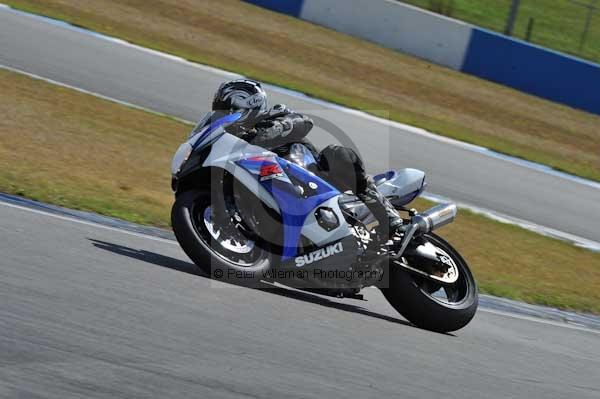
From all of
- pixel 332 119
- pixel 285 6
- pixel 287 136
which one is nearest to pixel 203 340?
pixel 287 136

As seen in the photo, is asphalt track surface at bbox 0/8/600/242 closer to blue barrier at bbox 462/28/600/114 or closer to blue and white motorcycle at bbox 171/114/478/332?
blue barrier at bbox 462/28/600/114

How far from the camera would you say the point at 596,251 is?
1045 cm

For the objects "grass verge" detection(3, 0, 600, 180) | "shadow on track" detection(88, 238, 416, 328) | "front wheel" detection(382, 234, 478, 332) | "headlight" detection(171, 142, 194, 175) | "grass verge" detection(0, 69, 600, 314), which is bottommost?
"grass verge" detection(3, 0, 600, 180)

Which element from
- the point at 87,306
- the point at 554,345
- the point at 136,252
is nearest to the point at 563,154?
the point at 554,345

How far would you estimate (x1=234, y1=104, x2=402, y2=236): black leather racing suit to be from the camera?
232 inches

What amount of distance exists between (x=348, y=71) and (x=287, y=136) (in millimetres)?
11282

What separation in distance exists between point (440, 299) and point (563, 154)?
9.82m

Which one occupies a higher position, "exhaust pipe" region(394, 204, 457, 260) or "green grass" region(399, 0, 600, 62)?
"exhaust pipe" region(394, 204, 457, 260)

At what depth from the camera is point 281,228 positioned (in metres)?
5.89

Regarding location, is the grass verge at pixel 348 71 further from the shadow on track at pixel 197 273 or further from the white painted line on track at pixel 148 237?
the shadow on track at pixel 197 273

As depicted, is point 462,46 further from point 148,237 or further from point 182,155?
point 182,155

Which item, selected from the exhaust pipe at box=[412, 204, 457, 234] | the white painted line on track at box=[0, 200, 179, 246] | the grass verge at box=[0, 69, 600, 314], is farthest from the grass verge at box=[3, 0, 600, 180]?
the exhaust pipe at box=[412, 204, 457, 234]

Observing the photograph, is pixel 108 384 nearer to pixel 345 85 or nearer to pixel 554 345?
pixel 554 345

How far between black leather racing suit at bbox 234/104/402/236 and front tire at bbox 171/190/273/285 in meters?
0.50
